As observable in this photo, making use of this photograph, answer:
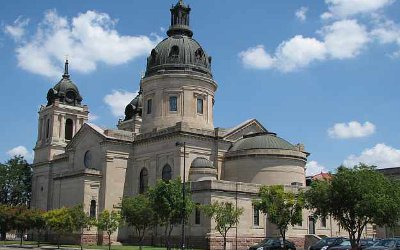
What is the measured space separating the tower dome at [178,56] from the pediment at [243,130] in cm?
857

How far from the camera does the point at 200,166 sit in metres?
66.0

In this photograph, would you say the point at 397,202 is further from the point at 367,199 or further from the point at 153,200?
the point at 153,200

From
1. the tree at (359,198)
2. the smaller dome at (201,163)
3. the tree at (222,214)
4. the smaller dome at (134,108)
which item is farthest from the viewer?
the smaller dome at (134,108)

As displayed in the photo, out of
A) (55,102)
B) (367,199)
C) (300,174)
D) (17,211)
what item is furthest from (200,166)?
(55,102)

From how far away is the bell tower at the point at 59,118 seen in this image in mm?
93312

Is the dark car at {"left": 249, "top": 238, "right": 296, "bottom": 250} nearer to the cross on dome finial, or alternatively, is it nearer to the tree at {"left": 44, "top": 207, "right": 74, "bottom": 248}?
the tree at {"left": 44, "top": 207, "right": 74, "bottom": 248}

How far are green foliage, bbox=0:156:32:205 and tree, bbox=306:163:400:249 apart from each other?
76.6 m

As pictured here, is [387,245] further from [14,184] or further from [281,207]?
[14,184]

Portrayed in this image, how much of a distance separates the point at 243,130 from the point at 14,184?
166 feet

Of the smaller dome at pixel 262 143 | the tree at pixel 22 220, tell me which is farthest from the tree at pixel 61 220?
the smaller dome at pixel 262 143

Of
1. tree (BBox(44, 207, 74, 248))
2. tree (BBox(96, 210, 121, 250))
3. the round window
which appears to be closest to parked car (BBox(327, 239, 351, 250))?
tree (BBox(96, 210, 121, 250))

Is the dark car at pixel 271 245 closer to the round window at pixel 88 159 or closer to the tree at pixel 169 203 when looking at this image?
the tree at pixel 169 203

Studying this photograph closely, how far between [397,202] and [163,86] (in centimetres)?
4236

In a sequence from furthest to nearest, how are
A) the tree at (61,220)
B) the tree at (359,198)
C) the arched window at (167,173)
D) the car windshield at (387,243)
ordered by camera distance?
1. the arched window at (167,173)
2. the tree at (61,220)
3. the car windshield at (387,243)
4. the tree at (359,198)
